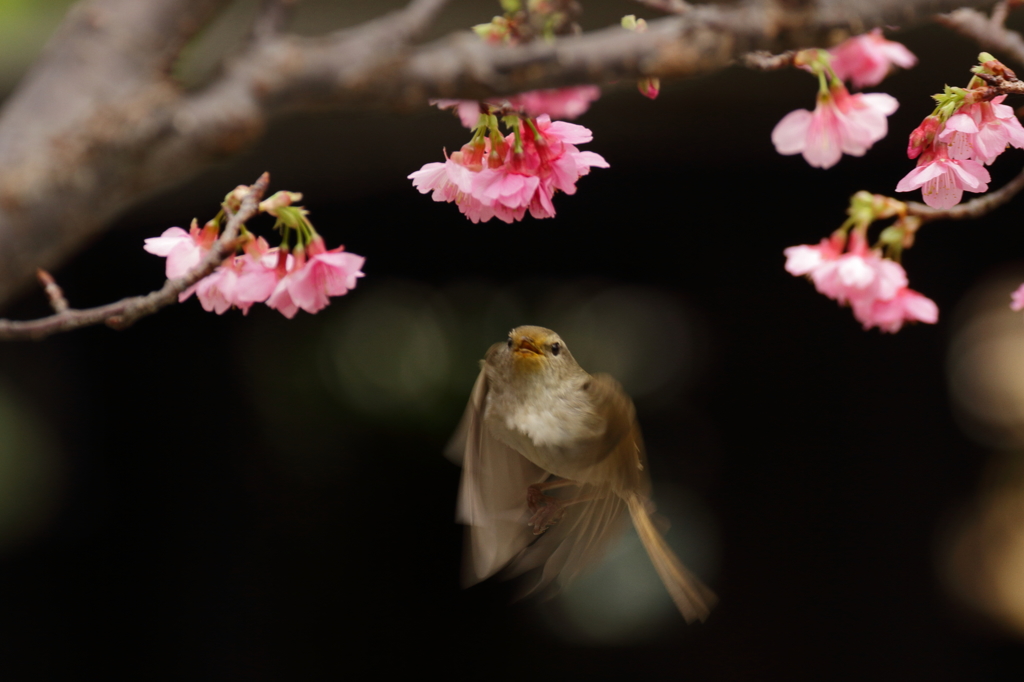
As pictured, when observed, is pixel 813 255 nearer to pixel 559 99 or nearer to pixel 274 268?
pixel 559 99

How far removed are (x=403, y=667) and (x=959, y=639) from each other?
7.00 ft

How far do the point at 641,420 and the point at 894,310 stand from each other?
8.01 feet

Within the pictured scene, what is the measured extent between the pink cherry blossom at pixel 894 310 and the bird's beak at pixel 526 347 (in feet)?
1.13

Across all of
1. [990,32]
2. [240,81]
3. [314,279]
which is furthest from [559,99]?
[990,32]

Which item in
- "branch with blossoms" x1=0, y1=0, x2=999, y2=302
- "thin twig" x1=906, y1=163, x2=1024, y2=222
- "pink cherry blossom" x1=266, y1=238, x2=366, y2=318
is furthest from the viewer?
"pink cherry blossom" x1=266, y1=238, x2=366, y2=318

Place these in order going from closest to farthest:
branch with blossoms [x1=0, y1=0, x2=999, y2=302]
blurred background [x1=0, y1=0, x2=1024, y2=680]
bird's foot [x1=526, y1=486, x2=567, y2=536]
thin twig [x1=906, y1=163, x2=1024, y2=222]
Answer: branch with blossoms [x1=0, y1=0, x2=999, y2=302]
thin twig [x1=906, y1=163, x2=1024, y2=222]
bird's foot [x1=526, y1=486, x2=567, y2=536]
blurred background [x1=0, y1=0, x2=1024, y2=680]

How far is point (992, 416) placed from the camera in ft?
9.79

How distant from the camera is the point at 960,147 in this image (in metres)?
0.72

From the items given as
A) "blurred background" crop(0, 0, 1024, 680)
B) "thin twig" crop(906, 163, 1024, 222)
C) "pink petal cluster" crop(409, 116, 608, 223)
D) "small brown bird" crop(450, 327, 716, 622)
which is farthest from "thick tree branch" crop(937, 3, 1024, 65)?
"blurred background" crop(0, 0, 1024, 680)

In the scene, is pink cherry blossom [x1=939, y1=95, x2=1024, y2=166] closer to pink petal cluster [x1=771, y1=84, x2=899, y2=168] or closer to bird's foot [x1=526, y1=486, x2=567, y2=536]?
pink petal cluster [x1=771, y1=84, x2=899, y2=168]

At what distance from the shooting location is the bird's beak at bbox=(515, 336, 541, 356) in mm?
863

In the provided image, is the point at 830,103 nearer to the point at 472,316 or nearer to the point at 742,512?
the point at 472,316

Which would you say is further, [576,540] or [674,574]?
[576,540]

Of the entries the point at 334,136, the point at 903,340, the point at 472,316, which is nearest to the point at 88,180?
the point at 334,136
